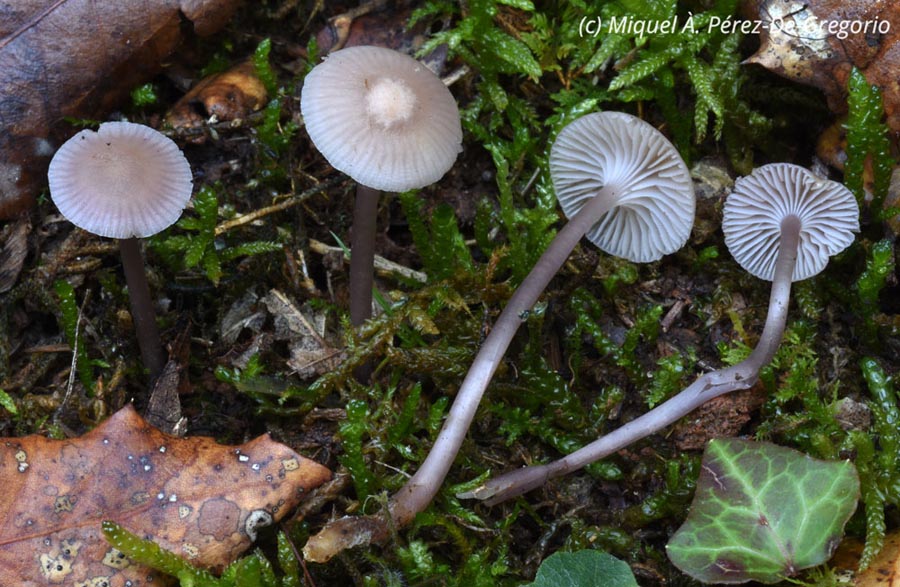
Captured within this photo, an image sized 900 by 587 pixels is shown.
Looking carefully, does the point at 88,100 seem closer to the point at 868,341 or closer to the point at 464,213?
the point at 464,213

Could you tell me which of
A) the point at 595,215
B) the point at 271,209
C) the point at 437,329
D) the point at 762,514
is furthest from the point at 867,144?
the point at 271,209

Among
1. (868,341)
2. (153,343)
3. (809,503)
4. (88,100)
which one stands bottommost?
(153,343)

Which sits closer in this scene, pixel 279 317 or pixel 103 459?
pixel 103 459

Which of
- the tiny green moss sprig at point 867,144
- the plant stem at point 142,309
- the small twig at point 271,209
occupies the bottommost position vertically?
the plant stem at point 142,309

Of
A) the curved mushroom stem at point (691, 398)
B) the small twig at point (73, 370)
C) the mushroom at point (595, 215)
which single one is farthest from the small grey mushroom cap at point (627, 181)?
the small twig at point (73, 370)

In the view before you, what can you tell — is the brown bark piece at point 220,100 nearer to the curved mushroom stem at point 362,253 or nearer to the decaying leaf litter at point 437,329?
the decaying leaf litter at point 437,329

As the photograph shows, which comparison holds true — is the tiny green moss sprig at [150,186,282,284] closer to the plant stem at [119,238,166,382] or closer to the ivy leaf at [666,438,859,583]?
the plant stem at [119,238,166,382]

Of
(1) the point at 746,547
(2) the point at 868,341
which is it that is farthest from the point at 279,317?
(2) the point at 868,341
